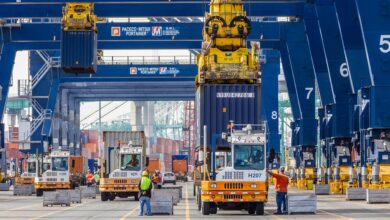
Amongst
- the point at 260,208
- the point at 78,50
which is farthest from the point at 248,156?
the point at 78,50

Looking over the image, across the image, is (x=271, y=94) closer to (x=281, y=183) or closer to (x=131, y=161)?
(x=131, y=161)

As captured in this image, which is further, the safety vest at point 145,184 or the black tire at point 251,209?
the safety vest at point 145,184

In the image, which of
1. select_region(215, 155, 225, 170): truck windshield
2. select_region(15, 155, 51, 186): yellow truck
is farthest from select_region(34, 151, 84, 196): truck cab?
select_region(215, 155, 225, 170): truck windshield

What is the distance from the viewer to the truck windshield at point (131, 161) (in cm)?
5109

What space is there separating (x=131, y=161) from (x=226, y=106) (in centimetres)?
1340

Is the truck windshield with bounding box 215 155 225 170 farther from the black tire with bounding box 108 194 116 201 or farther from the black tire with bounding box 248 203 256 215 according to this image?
the black tire with bounding box 108 194 116 201

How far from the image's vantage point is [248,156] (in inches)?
1355

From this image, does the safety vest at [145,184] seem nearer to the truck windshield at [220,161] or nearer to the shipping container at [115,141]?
the truck windshield at [220,161]

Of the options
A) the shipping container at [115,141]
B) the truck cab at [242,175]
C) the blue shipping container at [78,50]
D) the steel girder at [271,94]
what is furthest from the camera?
the steel girder at [271,94]

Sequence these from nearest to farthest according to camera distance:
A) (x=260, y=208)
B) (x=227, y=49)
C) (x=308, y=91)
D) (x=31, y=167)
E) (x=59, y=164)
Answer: (x=260, y=208) < (x=227, y=49) < (x=59, y=164) < (x=31, y=167) < (x=308, y=91)

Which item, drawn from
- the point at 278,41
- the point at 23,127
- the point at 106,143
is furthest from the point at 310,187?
the point at 23,127

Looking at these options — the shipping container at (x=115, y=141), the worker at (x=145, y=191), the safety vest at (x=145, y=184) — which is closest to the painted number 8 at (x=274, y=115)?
the shipping container at (x=115, y=141)

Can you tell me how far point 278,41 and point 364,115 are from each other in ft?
83.3

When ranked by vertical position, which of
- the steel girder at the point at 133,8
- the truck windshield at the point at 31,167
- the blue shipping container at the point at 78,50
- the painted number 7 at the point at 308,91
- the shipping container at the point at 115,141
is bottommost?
the truck windshield at the point at 31,167
